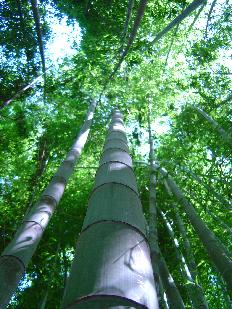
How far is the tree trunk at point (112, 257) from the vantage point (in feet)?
2.89

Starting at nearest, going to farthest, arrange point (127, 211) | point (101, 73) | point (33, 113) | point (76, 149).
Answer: point (127, 211) → point (76, 149) → point (101, 73) → point (33, 113)

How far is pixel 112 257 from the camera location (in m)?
1.03

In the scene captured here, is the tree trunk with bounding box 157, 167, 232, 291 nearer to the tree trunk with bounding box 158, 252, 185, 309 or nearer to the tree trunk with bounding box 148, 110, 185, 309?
the tree trunk with bounding box 148, 110, 185, 309

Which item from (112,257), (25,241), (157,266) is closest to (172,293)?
(157,266)

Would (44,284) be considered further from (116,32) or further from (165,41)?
(165,41)

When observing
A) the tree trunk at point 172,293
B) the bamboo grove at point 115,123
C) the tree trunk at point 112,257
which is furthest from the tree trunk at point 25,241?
the tree trunk at point 172,293

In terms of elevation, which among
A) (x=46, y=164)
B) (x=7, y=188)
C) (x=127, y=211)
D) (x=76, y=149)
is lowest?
(x=127, y=211)

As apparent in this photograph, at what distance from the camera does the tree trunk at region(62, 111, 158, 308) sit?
881 millimetres

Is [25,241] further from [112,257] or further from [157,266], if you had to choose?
[112,257]

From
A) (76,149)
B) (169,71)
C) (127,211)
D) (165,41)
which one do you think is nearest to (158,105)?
(169,71)

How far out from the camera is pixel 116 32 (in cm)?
860

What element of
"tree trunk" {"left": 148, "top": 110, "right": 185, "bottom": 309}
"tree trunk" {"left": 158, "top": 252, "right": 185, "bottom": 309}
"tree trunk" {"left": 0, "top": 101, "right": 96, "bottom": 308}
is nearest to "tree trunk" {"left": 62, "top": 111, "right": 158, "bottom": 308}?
"tree trunk" {"left": 0, "top": 101, "right": 96, "bottom": 308}

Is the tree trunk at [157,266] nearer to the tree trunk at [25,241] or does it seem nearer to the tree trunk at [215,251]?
the tree trunk at [215,251]

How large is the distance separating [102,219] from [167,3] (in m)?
9.00
